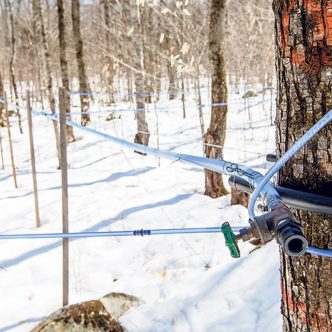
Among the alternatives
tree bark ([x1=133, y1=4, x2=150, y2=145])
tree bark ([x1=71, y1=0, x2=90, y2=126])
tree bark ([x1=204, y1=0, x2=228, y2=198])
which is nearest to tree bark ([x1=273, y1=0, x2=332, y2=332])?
tree bark ([x1=204, y1=0, x2=228, y2=198])

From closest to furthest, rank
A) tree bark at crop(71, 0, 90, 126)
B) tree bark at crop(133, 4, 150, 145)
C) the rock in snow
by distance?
the rock in snow < tree bark at crop(133, 4, 150, 145) < tree bark at crop(71, 0, 90, 126)

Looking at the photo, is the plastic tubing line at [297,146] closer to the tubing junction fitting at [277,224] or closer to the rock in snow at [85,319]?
the tubing junction fitting at [277,224]

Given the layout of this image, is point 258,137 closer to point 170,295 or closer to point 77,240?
point 77,240

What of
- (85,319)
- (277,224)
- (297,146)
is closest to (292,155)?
(297,146)

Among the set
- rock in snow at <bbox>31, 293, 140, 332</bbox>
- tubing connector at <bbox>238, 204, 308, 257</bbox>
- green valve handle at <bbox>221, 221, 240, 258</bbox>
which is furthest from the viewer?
rock in snow at <bbox>31, 293, 140, 332</bbox>

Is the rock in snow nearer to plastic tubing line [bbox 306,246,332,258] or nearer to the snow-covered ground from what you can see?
the snow-covered ground

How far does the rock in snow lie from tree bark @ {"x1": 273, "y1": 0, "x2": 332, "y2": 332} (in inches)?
77.4

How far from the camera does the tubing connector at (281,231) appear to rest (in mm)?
669

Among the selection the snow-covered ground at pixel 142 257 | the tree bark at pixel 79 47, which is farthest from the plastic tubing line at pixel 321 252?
the tree bark at pixel 79 47

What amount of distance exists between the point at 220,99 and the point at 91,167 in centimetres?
349

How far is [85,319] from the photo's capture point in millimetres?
2771

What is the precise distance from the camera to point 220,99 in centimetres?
490

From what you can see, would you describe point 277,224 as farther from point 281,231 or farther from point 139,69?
point 139,69

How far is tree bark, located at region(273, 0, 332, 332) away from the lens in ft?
2.95
